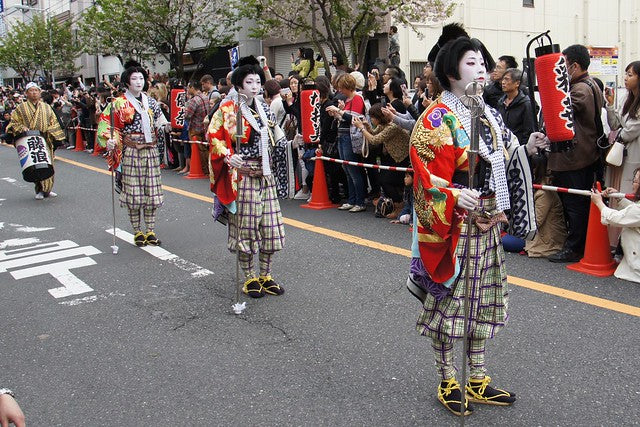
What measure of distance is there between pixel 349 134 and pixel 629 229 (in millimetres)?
4152

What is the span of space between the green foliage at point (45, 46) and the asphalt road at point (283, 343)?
34338 mm

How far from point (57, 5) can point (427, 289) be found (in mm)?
47586

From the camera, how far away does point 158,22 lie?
23.3 meters

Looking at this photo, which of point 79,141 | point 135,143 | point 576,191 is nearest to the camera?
point 576,191

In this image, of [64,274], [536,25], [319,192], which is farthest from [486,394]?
[536,25]

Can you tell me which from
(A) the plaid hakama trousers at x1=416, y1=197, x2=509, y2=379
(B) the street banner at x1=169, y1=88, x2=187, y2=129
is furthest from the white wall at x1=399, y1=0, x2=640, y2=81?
(A) the plaid hakama trousers at x1=416, y1=197, x2=509, y2=379

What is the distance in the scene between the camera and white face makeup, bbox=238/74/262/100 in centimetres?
502

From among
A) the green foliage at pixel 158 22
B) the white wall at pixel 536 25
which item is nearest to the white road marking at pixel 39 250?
the white wall at pixel 536 25

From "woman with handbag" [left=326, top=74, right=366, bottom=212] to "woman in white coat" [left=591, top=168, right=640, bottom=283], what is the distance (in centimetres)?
368

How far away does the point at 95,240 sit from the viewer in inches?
294

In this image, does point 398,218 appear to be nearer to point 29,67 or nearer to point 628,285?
point 628,285

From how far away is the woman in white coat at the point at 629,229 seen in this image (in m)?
5.20

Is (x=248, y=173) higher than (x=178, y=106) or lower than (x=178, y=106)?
lower

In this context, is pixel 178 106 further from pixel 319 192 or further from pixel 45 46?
pixel 45 46
